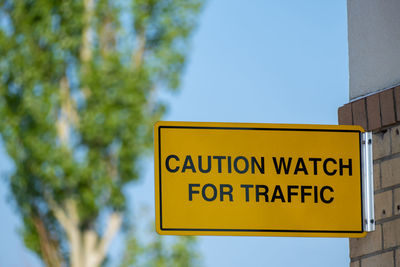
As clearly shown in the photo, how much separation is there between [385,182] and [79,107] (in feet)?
38.8

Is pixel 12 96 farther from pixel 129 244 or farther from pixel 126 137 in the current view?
pixel 129 244

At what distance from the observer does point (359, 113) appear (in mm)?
2967

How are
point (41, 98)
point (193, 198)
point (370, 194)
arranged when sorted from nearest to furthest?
point (193, 198)
point (370, 194)
point (41, 98)

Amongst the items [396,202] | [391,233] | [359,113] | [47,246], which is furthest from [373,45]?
[47,246]

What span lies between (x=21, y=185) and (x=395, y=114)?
11438 millimetres

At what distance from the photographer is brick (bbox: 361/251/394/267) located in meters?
2.68

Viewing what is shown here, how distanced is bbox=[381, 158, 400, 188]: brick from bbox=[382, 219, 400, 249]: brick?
0.47 ft

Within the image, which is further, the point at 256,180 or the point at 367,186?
the point at 367,186

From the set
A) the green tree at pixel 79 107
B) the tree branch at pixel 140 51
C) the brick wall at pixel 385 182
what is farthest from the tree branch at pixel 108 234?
the brick wall at pixel 385 182

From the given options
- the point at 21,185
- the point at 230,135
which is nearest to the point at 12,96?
the point at 21,185

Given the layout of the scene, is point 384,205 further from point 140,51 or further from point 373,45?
point 140,51

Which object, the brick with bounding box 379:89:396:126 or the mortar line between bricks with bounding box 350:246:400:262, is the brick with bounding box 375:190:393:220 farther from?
the brick with bounding box 379:89:396:126

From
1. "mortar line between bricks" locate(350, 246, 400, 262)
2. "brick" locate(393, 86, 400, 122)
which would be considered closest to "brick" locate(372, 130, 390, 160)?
"brick" locate(393, 86, 400, 122)

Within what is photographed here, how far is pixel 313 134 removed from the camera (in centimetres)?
261
